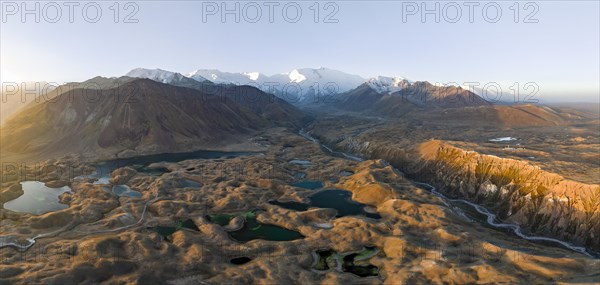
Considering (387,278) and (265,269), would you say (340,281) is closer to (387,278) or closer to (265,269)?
(387,278)

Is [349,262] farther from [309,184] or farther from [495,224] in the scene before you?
[309,184]

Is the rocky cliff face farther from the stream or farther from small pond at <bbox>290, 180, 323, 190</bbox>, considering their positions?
small pond at <bbox>290, 180, 323, 190</bbox>

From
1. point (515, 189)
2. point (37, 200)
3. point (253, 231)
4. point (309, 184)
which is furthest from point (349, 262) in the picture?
point (37, 200)

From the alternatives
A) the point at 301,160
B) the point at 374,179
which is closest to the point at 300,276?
the point at 374,179

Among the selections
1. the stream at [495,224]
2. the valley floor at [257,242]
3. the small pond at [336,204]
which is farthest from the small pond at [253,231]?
the stream at [495,224]

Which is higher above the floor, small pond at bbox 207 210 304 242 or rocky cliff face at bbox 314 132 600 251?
rocky cliff face at bbox 314 132 600 251

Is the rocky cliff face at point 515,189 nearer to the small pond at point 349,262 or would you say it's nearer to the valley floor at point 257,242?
the valley floor at point 257,242

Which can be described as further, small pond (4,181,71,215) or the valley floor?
small pond (4,181,71,215)

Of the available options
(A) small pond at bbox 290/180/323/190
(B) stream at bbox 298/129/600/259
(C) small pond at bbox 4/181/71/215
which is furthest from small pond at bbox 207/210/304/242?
(B) stream at bbox 298/129/600/259

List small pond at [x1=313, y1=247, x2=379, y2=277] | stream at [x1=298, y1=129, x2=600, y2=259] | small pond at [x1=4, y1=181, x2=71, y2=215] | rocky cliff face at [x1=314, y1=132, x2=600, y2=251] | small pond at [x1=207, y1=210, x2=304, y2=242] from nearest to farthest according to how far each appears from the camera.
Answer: small pond at [x1=313, y1=247, x2=379, y2=277]
stream at [x1=298, y1=129, x2=600, y2=259]
small pond at [x1=207, y1=210, x2=304, y2=242]
rocky cliff face at [x1=314, y1=132, x2=600, y2=251]
small pond at [x1=4, y1=181, x2=71, y2=215]
